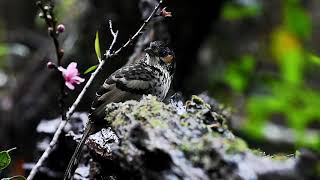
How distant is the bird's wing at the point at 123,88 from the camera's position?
199 cm

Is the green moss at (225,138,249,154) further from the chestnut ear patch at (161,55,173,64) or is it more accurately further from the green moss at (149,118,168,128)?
the chestnut ear patch at (161,55,173,64)

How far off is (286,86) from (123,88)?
286 centimetres

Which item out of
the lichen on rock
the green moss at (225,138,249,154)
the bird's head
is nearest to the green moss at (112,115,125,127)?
the lichen on rock

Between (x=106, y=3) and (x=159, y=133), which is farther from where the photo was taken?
(x=106, y=3)

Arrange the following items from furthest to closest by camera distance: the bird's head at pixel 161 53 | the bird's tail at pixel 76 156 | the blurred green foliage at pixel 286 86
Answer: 1. the blurred green foliage at pixel 286 86
2. the bird's head at pixel 161 53
3. the bird's tail at pixel 76 156

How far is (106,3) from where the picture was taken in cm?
432

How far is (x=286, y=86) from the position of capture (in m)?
4.67

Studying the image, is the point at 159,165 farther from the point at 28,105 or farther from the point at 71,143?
the point at 28,105

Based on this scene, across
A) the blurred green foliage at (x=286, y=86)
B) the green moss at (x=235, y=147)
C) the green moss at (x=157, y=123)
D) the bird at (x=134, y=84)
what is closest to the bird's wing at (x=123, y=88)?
the bird at (x=134, y=84)

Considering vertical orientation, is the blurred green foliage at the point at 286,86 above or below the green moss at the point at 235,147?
above

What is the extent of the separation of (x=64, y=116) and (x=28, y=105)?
2763 millimetres

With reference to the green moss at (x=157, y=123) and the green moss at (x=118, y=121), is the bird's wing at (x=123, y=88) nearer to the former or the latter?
the green moss at (x=118, y=121)

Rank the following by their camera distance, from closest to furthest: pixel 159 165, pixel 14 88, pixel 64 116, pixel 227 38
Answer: pixel 159 165, pixel 64 116, pixel 14 88, pixel 227 38

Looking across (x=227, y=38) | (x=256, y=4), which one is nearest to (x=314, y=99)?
(x=256, y=4)
